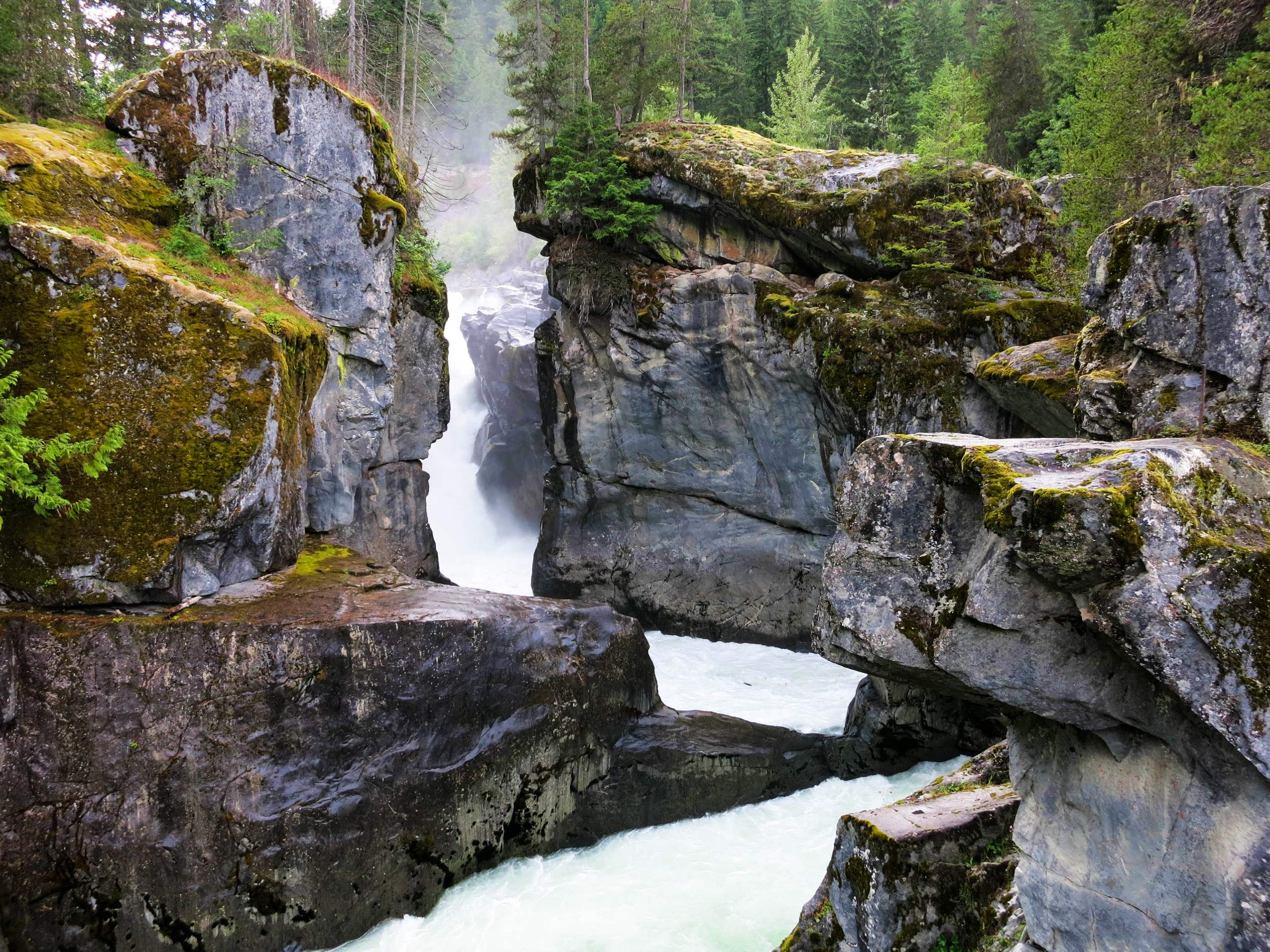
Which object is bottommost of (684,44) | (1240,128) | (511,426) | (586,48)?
(511,426)

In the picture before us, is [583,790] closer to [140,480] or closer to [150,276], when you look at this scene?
[140,480]

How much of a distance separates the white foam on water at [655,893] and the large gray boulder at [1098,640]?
166 inches

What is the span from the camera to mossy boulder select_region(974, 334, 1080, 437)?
8.14 m

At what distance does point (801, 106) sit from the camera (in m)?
21.8

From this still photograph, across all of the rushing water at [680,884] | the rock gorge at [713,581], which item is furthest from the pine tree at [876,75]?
the rushing water at [680,884]

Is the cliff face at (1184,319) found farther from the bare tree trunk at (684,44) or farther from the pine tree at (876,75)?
the pine tree at (876,75)

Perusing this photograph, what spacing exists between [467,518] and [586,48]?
51.0 ft

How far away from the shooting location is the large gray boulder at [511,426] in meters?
27.1

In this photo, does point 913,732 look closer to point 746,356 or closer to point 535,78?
point 746,356

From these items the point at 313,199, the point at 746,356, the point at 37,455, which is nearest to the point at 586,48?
the point at 746,356

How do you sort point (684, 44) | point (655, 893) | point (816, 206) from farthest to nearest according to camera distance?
point (684, 44)
point (816, 206)
point (655, 893)

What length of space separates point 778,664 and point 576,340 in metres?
8.82

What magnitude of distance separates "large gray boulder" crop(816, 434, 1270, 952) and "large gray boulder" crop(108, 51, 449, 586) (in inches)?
383

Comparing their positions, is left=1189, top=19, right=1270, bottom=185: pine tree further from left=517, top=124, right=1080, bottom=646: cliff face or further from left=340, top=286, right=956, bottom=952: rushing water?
left=340, top=286, right=956, bottom=952: rushing water
